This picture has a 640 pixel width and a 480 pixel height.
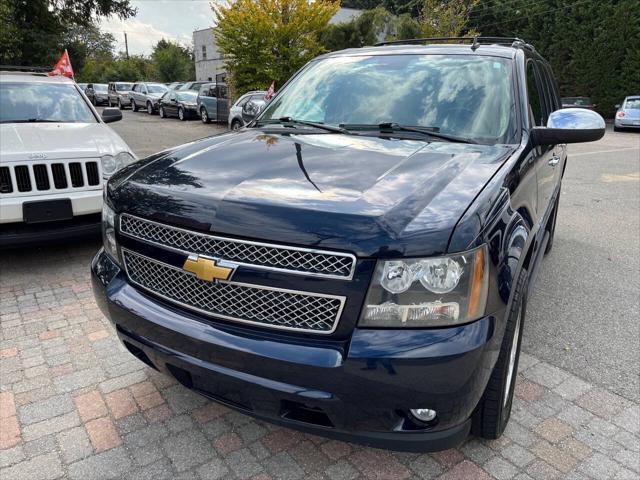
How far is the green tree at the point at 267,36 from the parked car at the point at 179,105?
5.04 meters

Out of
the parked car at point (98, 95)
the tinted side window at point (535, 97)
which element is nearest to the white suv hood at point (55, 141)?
the tinted side window at point (535, 97)

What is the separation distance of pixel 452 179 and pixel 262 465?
1.57 meters

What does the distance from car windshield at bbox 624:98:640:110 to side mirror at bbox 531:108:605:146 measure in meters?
23.6

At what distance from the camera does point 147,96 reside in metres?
28.0

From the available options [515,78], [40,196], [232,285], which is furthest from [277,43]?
[232,285]

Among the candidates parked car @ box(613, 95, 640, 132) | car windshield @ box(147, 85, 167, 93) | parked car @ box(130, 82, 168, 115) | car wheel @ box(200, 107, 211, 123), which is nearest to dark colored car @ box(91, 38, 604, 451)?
car wheel @ box(200, 107, 211, 123)

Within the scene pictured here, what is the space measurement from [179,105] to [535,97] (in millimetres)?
22728

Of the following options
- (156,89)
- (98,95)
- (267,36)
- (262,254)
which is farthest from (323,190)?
(98,95)

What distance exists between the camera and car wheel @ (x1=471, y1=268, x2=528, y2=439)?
221 centimetres

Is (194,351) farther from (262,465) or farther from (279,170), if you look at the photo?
(279,170)

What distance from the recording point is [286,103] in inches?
143

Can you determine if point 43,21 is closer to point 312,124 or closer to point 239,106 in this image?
point 239,106

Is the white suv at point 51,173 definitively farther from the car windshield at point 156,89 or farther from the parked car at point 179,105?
the car windshield at point 156,89

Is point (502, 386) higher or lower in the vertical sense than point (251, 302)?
lower
